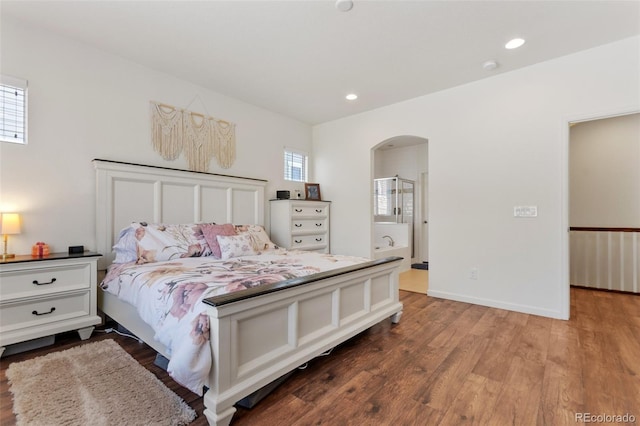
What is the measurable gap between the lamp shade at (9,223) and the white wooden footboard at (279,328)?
205cm

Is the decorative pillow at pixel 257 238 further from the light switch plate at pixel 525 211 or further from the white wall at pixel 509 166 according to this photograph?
the light switch plate at pixel 525 211

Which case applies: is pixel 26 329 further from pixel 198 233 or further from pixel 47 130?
pixel 47 130

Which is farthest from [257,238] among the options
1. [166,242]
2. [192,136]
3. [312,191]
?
[312,191]

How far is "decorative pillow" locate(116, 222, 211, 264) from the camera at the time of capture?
2.66 meters

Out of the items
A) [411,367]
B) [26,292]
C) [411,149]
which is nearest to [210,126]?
[26,292]

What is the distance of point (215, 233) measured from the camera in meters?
3.15

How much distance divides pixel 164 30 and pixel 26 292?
7.82 feet

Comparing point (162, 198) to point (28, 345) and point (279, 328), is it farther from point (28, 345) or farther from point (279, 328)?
point (279, 328)

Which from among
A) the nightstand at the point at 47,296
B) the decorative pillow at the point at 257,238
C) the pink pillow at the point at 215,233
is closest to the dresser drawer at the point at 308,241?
the decorative pillow at the point at 257,238

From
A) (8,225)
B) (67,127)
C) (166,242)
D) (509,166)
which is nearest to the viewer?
(8,225)

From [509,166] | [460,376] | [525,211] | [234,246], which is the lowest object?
[460,376]

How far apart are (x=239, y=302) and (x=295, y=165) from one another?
3763mm

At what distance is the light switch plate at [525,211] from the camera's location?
10.3ft

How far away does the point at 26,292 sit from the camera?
2.19m
